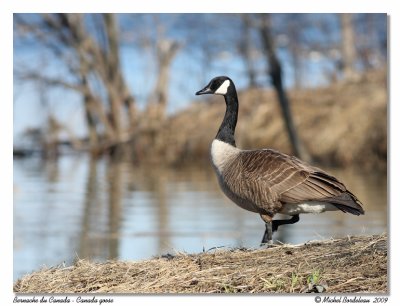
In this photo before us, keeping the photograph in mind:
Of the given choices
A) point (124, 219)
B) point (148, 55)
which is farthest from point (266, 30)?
point (124, 219)

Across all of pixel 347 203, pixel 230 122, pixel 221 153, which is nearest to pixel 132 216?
pixel 230 122

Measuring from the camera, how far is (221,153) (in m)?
7.39

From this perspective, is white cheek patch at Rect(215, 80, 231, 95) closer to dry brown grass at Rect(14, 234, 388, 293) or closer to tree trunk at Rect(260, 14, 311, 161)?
dry brown grass at Rect(14, 234, 388, 293)

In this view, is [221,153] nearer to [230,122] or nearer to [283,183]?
[230,122]

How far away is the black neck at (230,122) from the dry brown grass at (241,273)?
1.44 meters

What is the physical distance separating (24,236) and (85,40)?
9586 mm

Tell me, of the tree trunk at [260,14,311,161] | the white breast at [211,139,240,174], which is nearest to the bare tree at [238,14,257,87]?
the tree trunk at [260,14,311,161]

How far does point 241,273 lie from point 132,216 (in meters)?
9.79

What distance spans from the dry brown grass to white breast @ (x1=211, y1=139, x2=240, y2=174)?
0.98 meters

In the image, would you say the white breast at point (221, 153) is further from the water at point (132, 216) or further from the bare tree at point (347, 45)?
the bare tree at point (347, 45)

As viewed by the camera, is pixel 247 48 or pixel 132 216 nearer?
pixel 132 216

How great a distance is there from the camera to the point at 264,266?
603 centimetres

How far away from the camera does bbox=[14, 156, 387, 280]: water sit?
11766 millimetres
